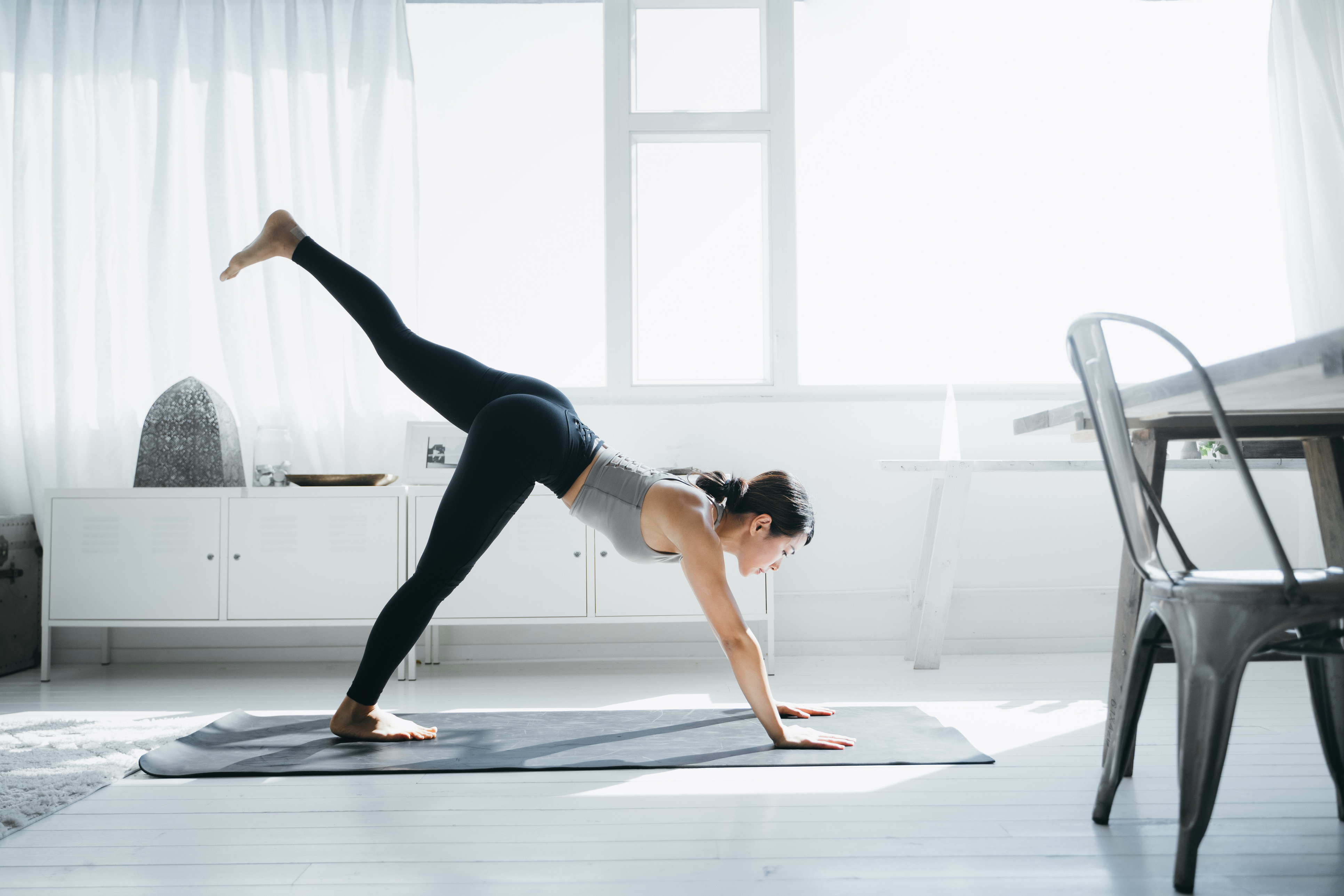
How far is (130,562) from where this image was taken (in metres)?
3.12

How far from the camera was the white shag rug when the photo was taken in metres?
1.68

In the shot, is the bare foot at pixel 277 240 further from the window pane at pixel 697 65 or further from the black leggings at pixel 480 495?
the window pane at pixel 697 65

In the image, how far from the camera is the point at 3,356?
3537 mm

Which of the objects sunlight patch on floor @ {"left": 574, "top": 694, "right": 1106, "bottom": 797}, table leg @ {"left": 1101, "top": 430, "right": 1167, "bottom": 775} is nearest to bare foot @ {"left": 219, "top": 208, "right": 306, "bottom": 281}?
sunlight patch on floor @ {"left": 574, "top": 694, "right": 1106, "bottom": 797}

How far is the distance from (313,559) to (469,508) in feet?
4.38

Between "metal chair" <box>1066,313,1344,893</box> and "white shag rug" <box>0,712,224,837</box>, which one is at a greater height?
"metal chair" <box>1066,313,1344,893</box>

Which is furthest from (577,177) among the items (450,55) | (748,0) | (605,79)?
(748,0)

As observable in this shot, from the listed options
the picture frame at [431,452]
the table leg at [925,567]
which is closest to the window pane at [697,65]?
the picture frame at [431,452]

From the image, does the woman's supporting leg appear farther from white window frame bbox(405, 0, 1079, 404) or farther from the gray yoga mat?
white window frame bbox(405, 0, 1079, 404)

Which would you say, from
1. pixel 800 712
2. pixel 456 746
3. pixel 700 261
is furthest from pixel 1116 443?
pixel 700 261

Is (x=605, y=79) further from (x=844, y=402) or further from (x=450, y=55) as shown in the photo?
(x=844, y=402)

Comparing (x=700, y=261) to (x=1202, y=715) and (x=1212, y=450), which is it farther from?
(x=1202, y=715)

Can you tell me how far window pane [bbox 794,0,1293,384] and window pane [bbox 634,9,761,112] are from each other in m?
0.21

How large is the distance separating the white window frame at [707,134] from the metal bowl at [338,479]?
3.02 ft
